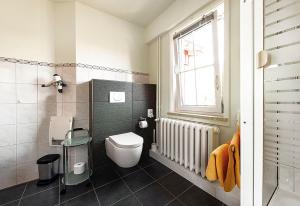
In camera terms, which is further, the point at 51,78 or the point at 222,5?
the point at 51,78

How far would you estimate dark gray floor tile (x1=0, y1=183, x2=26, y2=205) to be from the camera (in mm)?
1353

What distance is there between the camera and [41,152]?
1743 mm

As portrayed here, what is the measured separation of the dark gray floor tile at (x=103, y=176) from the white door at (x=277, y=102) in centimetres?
155

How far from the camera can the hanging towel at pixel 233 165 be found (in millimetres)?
1005

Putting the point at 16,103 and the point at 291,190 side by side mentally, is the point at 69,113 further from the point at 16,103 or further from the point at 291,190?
the point at 291,190

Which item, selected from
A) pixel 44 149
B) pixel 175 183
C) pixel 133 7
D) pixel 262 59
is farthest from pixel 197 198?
pixel 133 7

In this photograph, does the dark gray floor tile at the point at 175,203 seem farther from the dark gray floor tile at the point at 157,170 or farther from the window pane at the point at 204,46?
the window pane at the point at 204,46

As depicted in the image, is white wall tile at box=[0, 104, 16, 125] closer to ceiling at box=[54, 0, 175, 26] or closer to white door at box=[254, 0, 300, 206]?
ceiling at box=[54, 0, 175, 26]

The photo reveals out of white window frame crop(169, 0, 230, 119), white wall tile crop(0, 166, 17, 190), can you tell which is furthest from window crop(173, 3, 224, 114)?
white wall tile crop(0, 166, 17, 190)

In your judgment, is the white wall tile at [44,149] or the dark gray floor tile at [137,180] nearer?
the dark gray floor tile at [137,180]

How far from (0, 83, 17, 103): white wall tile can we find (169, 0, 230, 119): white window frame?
193cm

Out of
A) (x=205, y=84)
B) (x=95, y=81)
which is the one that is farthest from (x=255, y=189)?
(x=95, y=81)

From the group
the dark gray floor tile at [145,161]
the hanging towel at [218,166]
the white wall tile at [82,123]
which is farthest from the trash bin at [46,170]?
the hanging towel at [218,166]

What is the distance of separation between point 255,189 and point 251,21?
70cm
